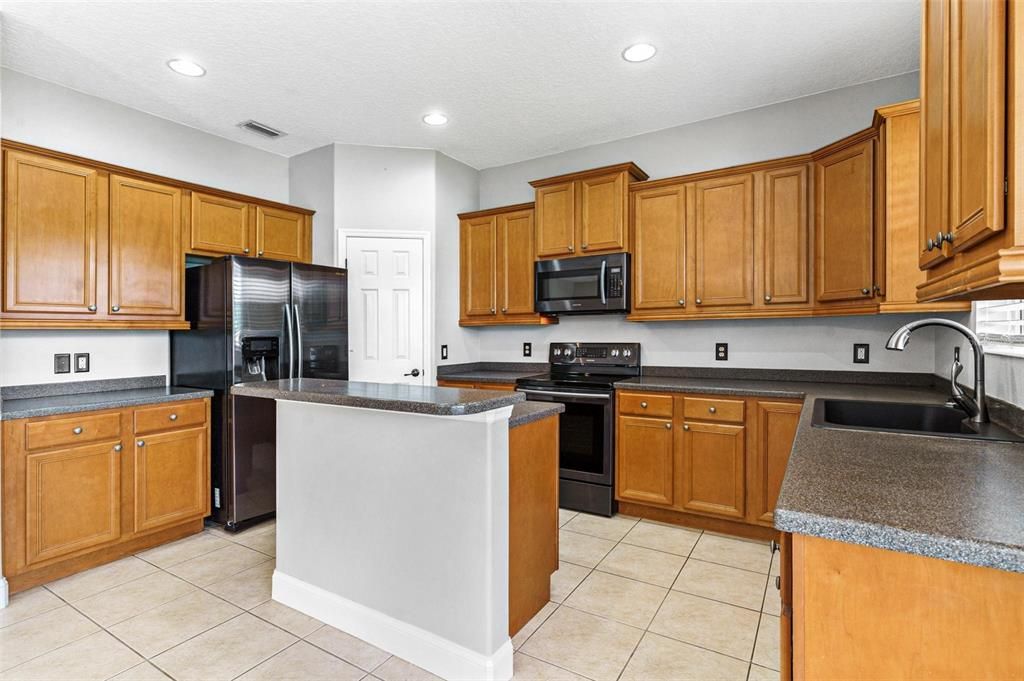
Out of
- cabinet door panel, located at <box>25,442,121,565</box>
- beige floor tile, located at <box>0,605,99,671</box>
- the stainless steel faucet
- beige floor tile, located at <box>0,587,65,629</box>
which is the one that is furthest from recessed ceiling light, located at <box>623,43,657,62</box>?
beige floor tile, located at <box>0,587,65,629</box>

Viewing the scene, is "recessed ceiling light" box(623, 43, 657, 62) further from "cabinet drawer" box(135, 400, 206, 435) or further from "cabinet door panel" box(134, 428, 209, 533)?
"cabinet door panel" box(134, 428, 209, 533)

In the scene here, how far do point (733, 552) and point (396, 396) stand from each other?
2256mm

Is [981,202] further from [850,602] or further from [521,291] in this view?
[521,291]

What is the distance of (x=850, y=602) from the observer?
0.84 meters

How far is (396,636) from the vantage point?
6.53 feet

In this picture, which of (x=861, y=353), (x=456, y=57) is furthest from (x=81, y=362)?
(x=861, y=353)

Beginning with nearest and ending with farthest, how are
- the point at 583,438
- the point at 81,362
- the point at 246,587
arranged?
the point at 246,587
the point at 81,362
the point at 583,438

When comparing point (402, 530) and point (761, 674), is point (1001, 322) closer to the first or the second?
point (761, 674)

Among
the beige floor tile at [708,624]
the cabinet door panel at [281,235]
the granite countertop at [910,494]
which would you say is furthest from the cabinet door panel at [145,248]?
the granite countertop at [910,494]

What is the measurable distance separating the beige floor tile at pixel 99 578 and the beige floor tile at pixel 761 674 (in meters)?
2.91

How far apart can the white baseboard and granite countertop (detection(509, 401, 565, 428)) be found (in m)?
0.81

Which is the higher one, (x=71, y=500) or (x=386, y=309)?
(x=386, y=309)

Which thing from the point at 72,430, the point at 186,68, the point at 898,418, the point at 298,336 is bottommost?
the point at 72,430

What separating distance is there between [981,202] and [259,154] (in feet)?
15.0
